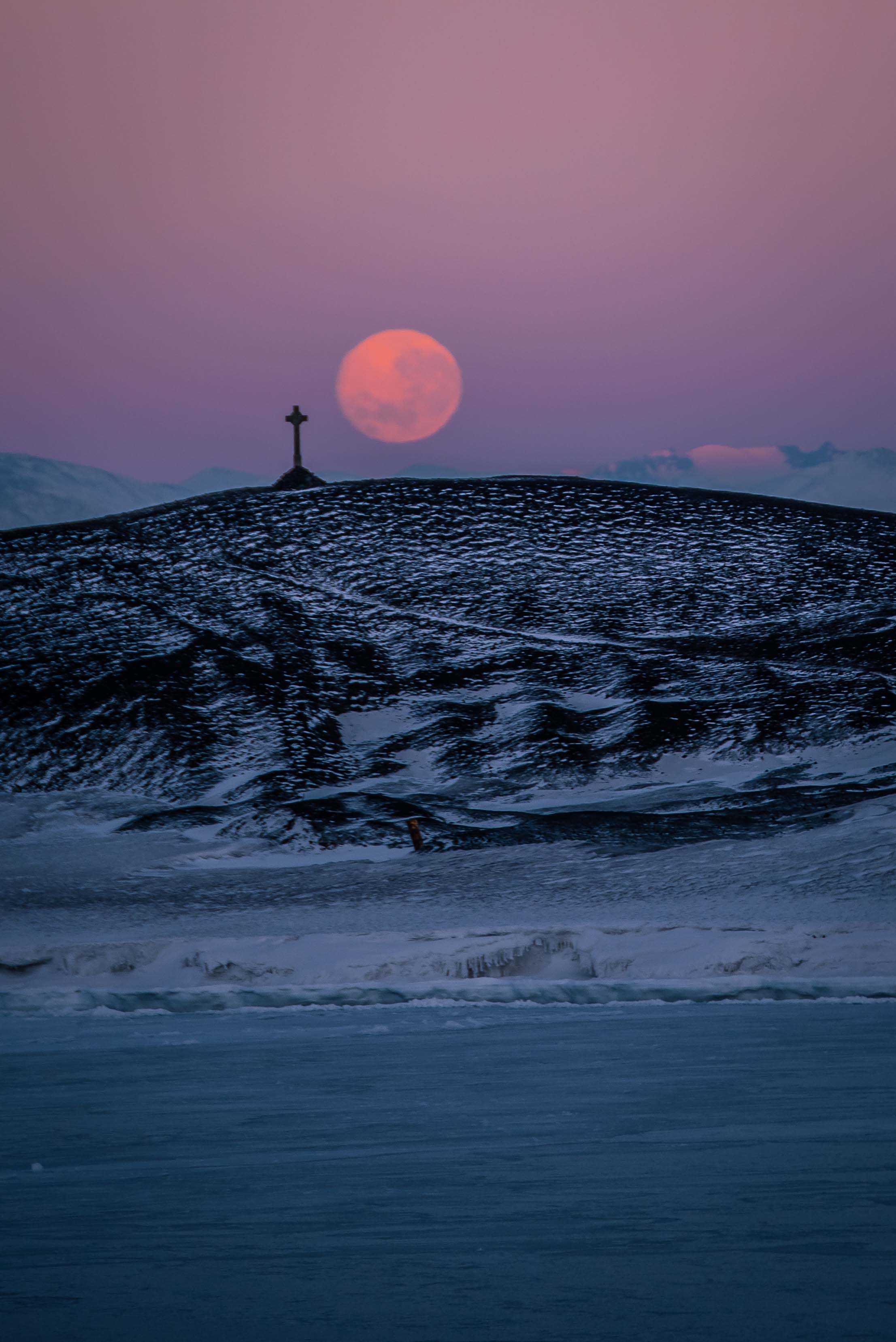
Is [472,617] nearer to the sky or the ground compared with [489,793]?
nearer to the sky

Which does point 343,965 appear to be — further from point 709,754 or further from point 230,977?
point 709,754

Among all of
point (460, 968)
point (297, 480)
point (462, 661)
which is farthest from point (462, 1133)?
point (297, 480)

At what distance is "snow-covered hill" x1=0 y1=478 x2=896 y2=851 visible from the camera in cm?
1683

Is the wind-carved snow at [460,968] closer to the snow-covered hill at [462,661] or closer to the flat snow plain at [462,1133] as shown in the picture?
the flat snow plain at [462,1133]

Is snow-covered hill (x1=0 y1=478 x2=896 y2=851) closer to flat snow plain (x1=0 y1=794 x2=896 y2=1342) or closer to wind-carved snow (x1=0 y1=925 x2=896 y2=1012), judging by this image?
wind-carved snow (x1=0 y1=925 x2=896 y2=1012)

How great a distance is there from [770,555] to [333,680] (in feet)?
30.3

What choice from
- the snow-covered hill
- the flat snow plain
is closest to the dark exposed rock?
the snow-covered hill

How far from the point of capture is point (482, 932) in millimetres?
10461

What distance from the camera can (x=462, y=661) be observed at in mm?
20203

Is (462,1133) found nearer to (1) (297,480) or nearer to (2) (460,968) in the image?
(2) (460,968)

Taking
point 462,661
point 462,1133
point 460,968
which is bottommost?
point 460,968

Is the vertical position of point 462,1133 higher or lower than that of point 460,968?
higher

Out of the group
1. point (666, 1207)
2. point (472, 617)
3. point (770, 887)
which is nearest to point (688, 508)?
point (472, 617)

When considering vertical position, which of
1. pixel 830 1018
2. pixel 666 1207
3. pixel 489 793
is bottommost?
pixel 489 793
